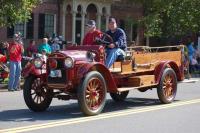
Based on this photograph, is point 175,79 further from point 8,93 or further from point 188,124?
point 8,93

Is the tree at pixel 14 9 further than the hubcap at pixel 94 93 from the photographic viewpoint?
Yes

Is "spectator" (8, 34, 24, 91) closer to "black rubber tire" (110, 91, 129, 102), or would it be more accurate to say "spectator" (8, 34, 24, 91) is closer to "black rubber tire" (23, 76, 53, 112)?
"black rubber tire" (110, 91, 129, 102)

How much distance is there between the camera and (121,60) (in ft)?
39.8

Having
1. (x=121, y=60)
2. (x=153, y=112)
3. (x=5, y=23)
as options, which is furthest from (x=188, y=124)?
(x=5, y=23)

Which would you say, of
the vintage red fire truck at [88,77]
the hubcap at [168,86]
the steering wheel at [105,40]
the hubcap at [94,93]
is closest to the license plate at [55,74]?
the vintage red fire truck at [88,77]

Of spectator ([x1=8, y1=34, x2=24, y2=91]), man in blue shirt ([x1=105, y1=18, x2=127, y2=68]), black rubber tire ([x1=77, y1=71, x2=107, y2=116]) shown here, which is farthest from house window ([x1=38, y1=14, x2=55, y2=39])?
black rubber tire ([x1=77, y1=71, x2=107, y2=116])

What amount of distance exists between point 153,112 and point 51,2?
2269 cm

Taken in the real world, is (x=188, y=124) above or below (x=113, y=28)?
below

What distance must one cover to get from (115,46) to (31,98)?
218 centimetres

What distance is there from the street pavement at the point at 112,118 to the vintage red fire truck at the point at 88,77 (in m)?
0.35

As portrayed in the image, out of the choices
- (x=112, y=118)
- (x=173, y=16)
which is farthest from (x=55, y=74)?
(x=173, y=16)

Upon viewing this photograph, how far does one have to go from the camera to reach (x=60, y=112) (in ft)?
38.5

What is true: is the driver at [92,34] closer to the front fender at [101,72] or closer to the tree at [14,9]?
the front fender at [101,72]

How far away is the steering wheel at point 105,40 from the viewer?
12.1m
